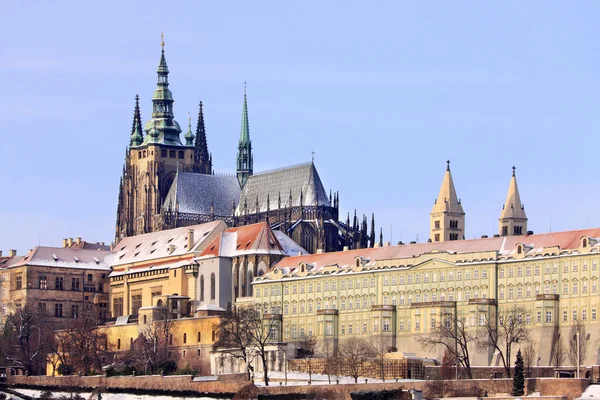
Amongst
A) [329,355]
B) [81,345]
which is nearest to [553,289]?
[329,355]

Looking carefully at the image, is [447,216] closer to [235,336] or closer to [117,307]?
[235,336]

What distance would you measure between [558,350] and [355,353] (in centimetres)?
1755

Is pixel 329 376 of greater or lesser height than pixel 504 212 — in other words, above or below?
below

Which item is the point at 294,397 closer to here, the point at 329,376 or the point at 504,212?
the point at 329,376

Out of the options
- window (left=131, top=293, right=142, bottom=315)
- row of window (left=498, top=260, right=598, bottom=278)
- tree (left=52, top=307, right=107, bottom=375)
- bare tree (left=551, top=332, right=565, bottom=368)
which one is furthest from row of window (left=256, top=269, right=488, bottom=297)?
window (left=131, top=293, right=142, bottom=315)

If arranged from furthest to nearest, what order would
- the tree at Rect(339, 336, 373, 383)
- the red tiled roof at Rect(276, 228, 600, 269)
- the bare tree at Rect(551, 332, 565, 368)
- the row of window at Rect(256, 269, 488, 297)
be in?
1. the row of window at Rect(256, 269, 488, 297)
2. the red tiled roof at Rect(276, 228, 600, 269)
3. the tree at Rect(339, 336, 373, 383)
4. the bare tree at Rect(551, 332, 565, 368)

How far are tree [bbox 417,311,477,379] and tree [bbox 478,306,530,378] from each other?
1.14 metres

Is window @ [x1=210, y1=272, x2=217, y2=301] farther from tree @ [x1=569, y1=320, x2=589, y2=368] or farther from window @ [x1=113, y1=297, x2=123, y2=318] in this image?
tree @ [x1=569, y1=320, x2=589, y2=368]

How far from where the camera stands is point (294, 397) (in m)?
124

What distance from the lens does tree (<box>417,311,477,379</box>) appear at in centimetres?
13738

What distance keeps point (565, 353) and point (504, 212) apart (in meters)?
39.8

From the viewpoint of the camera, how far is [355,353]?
473 feet

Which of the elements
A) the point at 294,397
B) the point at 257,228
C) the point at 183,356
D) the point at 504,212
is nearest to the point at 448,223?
the point at 504,212

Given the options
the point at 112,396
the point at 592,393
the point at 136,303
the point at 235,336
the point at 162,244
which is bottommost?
the point at 112,396
